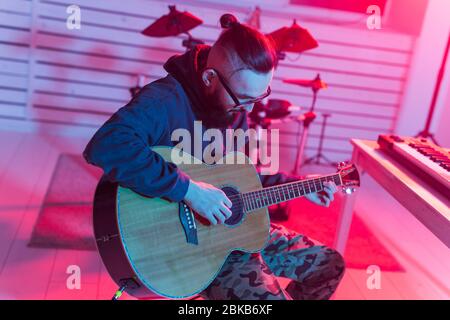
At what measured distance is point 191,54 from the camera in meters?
1.85

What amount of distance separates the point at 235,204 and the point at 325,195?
0.36m

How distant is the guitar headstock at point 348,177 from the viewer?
80.0 inches

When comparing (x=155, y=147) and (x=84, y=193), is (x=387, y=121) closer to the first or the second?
(x=84, y=193)

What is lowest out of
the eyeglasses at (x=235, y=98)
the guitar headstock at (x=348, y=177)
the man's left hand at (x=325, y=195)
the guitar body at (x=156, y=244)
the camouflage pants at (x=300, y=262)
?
the camouflage pants at (x=300, y=262)

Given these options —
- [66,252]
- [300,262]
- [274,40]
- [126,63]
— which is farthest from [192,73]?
[126,63]

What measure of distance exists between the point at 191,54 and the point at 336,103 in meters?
3.62

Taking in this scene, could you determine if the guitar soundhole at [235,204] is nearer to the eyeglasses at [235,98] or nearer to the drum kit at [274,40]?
the eyeglasses at [235,98]

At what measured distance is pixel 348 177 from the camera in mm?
2049

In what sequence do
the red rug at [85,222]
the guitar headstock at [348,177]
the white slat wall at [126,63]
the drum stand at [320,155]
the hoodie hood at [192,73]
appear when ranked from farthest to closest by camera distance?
1. the drum stand at [320,155]
2. the white slat wall at [126,63]
3. the red rug at [85,222]
4. the guitar headstock at [348,177]
5. the hoodie hood at [192,73]

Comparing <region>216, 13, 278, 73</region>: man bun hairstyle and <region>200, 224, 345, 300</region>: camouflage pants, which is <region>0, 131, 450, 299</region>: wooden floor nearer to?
<region>200, 224, 345, 300</region>: camouflage pants

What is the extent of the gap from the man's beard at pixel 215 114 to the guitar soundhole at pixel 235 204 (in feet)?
0.78

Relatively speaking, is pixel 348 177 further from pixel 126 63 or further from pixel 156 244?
pixel 126 63

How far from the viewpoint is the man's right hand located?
5.61 feet

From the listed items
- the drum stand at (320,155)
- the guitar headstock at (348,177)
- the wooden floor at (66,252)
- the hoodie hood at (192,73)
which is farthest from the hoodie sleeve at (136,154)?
the drum stand at (320,155)
